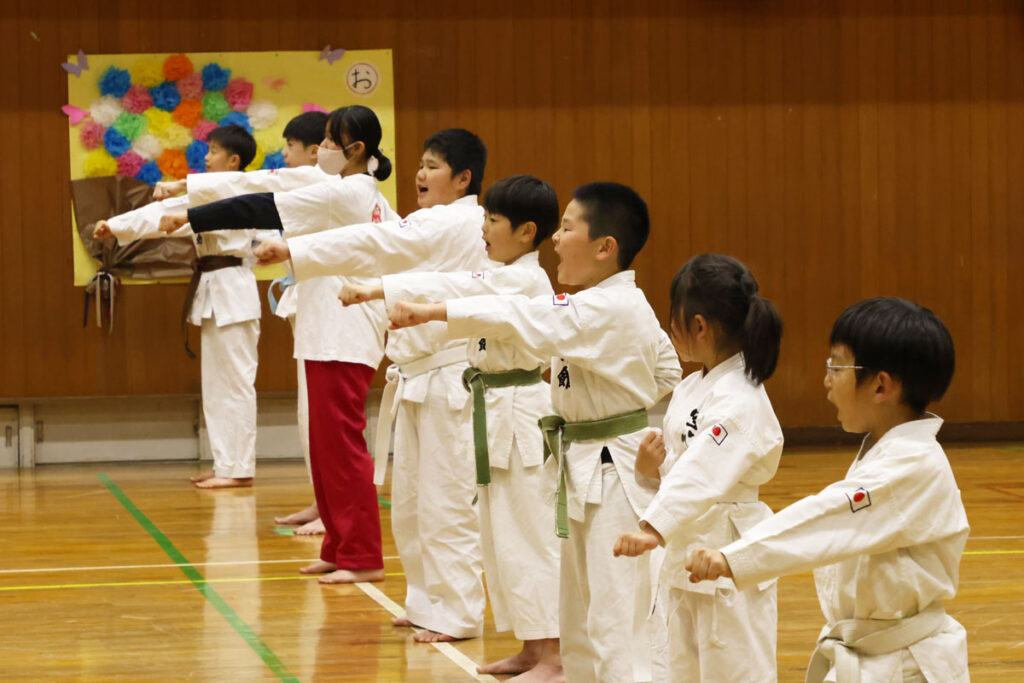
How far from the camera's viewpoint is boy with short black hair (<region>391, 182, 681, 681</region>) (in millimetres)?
2867

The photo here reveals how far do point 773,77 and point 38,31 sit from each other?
4731 mm

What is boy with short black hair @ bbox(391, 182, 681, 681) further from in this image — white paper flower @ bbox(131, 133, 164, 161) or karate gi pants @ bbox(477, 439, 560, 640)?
white paper flower @ bbox(131, 133, 164, 161)

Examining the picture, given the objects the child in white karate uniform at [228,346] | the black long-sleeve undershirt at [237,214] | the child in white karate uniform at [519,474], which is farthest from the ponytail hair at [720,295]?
the child in white karate uniform at [228,346]

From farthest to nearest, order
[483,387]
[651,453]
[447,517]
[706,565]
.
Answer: [447,517], [483,387], [651,453], [706,565]

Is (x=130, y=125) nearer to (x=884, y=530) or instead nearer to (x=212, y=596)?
(x=212, y=596)

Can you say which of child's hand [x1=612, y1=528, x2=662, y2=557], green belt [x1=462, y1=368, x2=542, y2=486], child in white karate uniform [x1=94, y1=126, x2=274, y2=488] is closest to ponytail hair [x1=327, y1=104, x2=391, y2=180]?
green belt [x1=462, y1=368, x2=542, y2=486]

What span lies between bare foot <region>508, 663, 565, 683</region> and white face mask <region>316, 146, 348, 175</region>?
1.92 meters

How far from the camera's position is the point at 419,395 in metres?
4.06

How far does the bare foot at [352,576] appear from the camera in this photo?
478 centimetres

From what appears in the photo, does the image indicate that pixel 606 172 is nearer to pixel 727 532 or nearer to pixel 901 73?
pixel 901 73

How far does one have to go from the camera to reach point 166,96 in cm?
833

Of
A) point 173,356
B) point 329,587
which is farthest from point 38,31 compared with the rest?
point 329,587

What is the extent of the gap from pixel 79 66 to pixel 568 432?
6.28 meters

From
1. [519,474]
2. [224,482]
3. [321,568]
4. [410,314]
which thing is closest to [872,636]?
[410,314]
